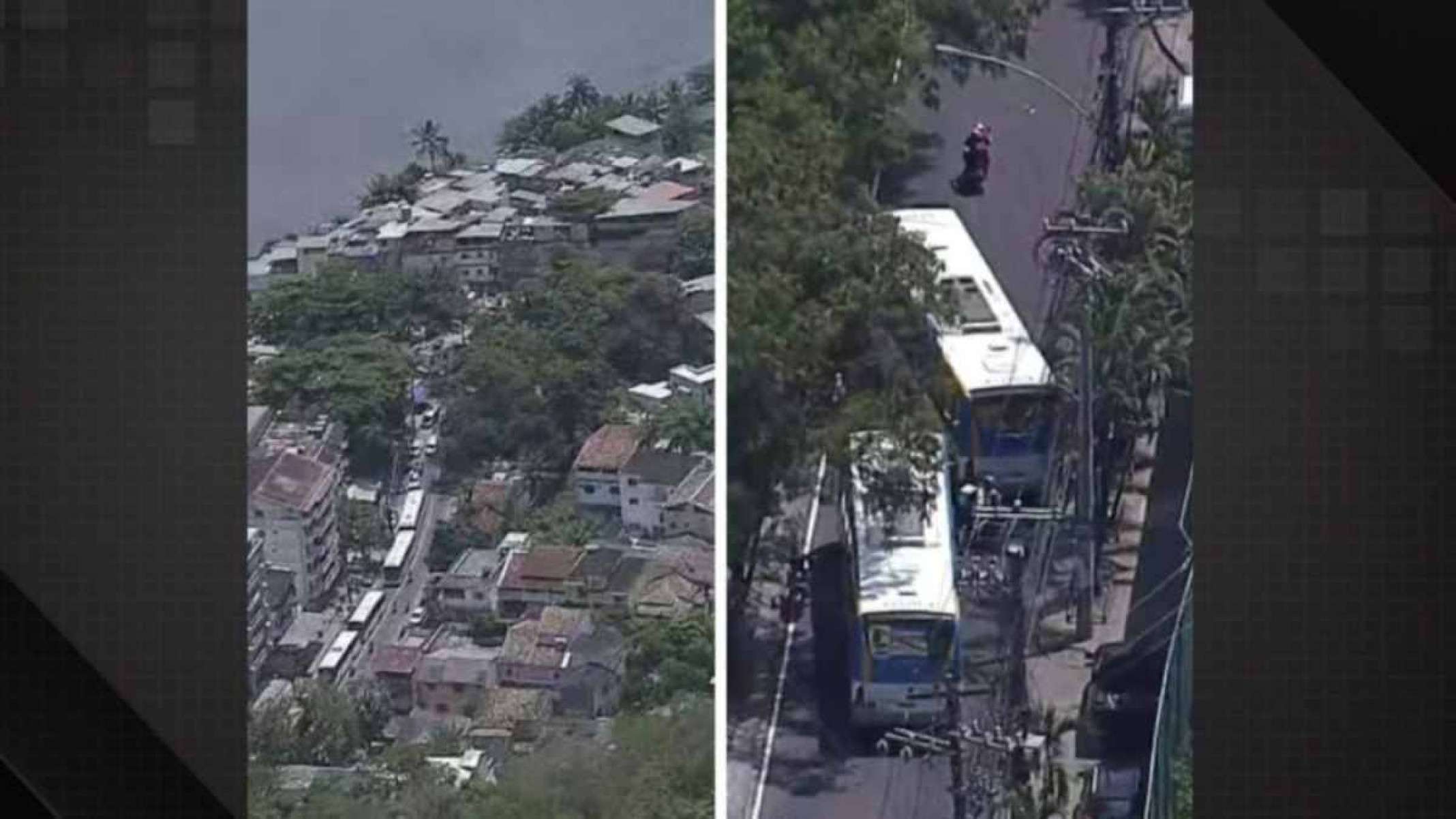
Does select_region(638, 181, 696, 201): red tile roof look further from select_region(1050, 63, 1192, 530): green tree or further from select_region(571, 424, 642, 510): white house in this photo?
select_region(1050, 63, 1192, 530): green tree

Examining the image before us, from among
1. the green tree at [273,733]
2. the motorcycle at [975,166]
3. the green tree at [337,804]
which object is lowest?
the green tree at [337,804]

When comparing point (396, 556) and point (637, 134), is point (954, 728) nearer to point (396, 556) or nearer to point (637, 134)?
point (396, 556)

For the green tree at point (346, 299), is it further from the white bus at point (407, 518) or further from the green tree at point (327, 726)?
the green tree at point (327, 726)

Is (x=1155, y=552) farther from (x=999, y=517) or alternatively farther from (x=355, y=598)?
(x=355, y=598)

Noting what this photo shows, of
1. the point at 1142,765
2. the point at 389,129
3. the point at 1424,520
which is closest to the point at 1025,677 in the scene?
the point at 1142,765

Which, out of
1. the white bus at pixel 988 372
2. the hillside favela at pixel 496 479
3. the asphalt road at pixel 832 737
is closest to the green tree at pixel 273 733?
the hillside favela at pixel 496 479

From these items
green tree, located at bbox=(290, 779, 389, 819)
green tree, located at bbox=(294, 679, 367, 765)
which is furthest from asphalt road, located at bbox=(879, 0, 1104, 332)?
green tree, located at bbox=(290, 779, 389, 819)

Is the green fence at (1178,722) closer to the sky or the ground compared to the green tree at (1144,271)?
closer to the ground

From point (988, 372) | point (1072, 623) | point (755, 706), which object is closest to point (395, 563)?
point (755, 706)
